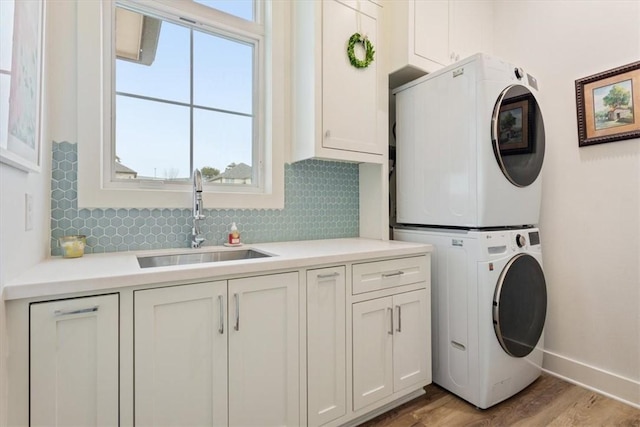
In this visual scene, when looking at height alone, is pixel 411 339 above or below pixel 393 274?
below

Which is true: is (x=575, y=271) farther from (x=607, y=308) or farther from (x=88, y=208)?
(x=88, y=208)

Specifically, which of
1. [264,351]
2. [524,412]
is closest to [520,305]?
[524,412]

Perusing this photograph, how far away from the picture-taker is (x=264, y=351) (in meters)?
1.29

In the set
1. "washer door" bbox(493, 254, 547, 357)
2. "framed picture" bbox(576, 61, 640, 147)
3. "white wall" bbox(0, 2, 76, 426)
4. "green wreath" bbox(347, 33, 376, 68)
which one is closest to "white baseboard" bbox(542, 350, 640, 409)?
"washer door" bbox(493, 254, 547, 357)

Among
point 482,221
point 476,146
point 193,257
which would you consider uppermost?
point 476,146

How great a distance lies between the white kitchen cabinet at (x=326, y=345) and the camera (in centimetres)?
141

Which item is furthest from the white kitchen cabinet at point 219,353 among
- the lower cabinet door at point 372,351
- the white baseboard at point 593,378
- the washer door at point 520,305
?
the white baseboard at point 593,378

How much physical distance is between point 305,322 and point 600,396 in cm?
187

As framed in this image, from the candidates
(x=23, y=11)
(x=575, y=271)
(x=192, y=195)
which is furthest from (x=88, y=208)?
(x=575, y=271)

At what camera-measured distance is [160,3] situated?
5.56 ft

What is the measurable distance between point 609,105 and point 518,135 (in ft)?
2.01

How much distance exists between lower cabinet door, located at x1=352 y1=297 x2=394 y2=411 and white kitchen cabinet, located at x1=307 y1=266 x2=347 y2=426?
8 centimetres

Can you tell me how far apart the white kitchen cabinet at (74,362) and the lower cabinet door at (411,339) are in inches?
49.8

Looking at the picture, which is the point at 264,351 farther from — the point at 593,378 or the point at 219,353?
the point at 593,378
